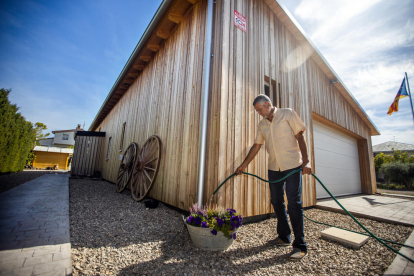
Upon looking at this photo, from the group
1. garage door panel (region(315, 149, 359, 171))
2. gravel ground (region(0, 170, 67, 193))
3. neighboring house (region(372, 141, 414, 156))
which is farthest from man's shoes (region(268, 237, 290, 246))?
neighboring house (region(372, 141, 414, 156))

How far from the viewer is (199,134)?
291 cm

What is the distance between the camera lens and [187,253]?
70.0 inches

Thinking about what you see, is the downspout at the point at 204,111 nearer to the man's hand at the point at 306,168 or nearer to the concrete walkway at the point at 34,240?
the man's hand at the point at 306,168

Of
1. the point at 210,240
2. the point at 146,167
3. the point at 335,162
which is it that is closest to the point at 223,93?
the point at 210,240

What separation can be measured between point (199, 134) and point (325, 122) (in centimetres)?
544

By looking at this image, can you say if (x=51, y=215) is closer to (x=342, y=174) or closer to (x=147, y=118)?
(x=147, y=118)

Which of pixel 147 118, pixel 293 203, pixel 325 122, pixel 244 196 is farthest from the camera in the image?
pixel 325 122

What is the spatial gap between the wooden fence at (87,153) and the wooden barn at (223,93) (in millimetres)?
4901

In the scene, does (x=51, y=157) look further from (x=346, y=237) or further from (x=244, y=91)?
(x=346, y=237)

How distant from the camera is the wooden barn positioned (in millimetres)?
2742

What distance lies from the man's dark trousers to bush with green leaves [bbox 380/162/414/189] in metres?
20.0

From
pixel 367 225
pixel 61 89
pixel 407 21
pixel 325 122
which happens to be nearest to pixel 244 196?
pixel 367 225

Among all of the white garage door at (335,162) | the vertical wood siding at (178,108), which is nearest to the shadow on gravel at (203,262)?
the vertical wood siding at (178,108)

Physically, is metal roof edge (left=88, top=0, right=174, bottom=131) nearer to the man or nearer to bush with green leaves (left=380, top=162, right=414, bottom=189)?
the man
